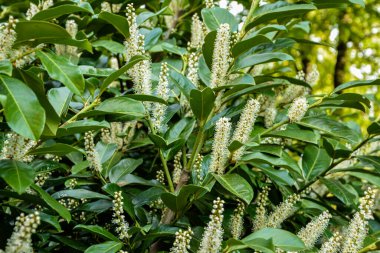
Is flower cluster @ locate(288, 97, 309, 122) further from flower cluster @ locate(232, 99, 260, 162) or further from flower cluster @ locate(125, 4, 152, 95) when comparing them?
flower cluster @ locate(125, 4, 152, 95)

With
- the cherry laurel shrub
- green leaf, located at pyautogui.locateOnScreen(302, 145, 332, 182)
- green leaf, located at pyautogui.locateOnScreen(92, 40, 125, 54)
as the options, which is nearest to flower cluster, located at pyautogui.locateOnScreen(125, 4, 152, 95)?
the cherry laurel shrub

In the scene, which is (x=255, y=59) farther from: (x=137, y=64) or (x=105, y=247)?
(x=105, y=247)

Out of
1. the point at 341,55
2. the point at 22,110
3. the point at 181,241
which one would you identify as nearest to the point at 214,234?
the point at 181,241

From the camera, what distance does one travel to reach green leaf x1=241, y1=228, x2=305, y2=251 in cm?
152

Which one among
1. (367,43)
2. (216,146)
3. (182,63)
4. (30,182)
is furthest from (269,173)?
(367,43)

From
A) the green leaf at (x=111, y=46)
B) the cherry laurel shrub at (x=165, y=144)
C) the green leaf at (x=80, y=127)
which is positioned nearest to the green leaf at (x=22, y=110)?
the cherry laurel shrub at (x=165, y=144)

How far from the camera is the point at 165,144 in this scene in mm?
1783

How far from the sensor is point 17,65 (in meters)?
1.55

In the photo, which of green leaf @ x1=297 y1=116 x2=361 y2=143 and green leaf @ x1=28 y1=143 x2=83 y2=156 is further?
green leaf @ x1=297 y1=116 x2=361 y2=143

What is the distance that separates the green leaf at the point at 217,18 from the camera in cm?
202

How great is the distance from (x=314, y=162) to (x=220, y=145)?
77cm

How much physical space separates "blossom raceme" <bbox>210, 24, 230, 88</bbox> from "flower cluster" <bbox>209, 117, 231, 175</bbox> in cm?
19

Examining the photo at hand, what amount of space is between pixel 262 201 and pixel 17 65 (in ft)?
3.24

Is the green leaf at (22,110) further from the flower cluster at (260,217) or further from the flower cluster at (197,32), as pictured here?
the flower cluster at (197,32)
